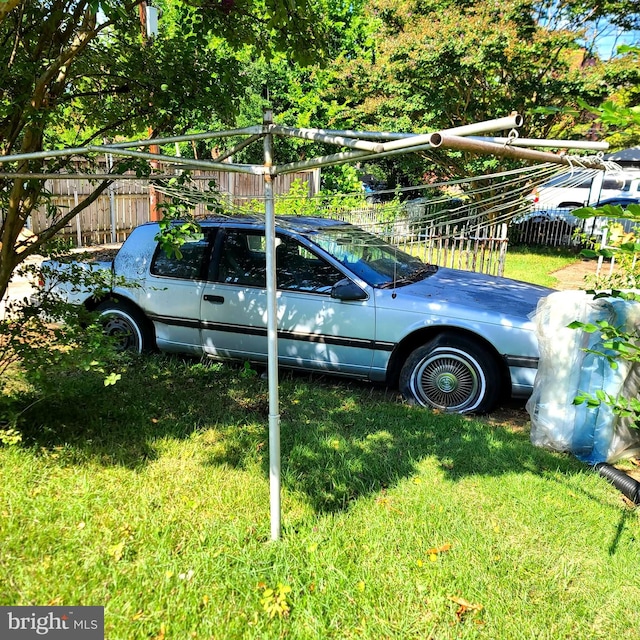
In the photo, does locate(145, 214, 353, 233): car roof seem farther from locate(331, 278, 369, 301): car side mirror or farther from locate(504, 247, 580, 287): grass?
locate(504, 247, 580, 287): grass

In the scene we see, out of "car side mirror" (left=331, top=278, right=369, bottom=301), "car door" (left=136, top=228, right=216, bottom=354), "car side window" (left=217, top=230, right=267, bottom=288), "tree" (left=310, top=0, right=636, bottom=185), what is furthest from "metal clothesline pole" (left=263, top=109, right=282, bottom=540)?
"tree" (left=310, top=0, right=636, bottom=185)

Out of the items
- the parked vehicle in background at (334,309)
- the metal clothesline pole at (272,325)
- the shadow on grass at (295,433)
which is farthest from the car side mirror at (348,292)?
the metal clothesline pole at (272,325)

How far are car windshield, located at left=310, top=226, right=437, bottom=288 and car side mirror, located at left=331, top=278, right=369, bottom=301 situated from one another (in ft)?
0.48

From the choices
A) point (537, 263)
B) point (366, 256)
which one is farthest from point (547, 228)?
point (366, 256)

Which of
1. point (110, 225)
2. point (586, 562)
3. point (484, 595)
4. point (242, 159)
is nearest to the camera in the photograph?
point (484, 595)

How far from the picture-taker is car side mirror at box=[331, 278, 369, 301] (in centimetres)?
492

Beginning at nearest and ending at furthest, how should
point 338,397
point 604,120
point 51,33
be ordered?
1. point 604,120
2. point 51,33
3. point 338,397

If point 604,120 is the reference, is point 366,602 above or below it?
below

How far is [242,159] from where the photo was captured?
1941 cm

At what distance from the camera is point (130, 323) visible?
5.88 m

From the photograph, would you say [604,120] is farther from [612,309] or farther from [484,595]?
[484,595]

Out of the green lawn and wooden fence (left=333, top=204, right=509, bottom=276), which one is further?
wooden fence (left=333, top=204, right=509, bottom=276)

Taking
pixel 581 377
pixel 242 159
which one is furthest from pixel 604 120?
pixel 242 159

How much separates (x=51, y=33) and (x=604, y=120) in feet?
11.6
